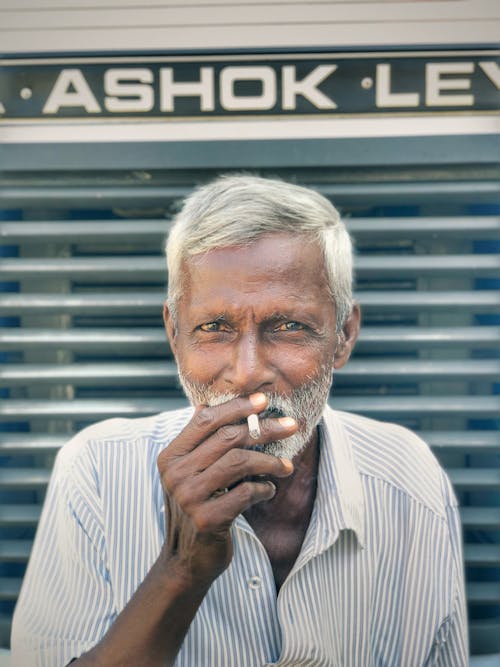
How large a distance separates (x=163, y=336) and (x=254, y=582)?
3.23 feet

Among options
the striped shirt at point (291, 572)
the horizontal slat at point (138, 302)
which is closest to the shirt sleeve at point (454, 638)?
the striped shirt at point (291, 572)

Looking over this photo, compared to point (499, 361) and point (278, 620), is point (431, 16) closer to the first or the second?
point (499, 361)

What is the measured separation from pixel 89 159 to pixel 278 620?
172 centimetres

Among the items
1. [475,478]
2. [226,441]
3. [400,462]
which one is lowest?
[475,478]

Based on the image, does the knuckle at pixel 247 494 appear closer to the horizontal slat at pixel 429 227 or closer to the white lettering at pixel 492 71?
the horizontal slat at pixel 429 227

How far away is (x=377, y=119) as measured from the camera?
2.07 meters

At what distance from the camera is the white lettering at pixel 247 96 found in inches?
79.6

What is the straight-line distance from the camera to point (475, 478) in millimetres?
2230

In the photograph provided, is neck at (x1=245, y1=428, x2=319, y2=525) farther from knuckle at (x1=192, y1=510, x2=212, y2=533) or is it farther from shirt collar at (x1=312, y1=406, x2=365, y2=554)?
knuckle at (x1=192, y1=510, x2=212, y2=533)

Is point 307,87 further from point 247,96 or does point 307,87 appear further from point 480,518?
point 480,518

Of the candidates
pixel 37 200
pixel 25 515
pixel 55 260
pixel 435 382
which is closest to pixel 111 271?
pixel 55 260

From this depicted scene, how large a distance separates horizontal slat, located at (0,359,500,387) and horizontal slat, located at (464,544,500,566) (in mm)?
662

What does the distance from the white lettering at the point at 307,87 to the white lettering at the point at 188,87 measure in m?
0.26

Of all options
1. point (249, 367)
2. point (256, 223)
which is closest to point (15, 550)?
point (249, 367)
